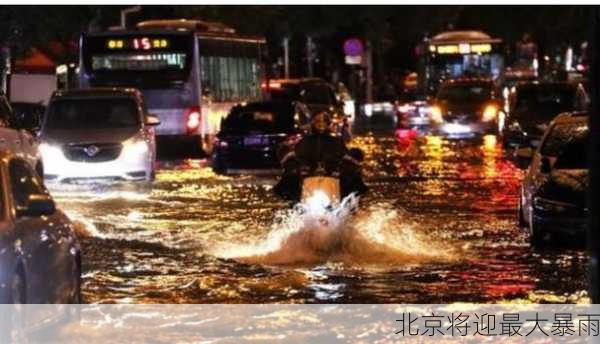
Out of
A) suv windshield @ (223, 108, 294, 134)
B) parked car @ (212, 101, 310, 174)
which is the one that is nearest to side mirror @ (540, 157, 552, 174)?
parked car @ (212, 101, 310, 174)

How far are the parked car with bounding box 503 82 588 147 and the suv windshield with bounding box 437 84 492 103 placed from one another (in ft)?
29.7

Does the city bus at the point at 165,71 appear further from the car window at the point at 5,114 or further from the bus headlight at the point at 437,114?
the car window at the point at 5,114

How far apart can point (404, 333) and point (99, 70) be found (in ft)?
72.4

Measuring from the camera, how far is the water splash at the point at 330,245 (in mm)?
15562

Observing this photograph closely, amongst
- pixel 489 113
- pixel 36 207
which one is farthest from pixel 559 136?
pixel 489 113

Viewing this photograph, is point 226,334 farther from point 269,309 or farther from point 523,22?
point 523,22

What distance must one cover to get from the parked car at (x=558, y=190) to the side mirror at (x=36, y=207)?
643 cm

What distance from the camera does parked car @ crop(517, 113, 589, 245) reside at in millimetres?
15664

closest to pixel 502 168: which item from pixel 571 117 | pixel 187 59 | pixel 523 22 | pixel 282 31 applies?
pixel 187 59

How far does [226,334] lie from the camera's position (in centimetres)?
1127

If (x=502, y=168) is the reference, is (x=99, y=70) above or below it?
above

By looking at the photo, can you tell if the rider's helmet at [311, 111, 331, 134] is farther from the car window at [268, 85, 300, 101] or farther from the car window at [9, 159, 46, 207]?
the car window at [268, 85, 300, 101]

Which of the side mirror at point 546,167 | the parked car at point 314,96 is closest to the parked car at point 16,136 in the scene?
the side mirror at point 546,167

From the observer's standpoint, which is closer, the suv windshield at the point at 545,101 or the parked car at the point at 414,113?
the suv windshield at the point at 545,101
